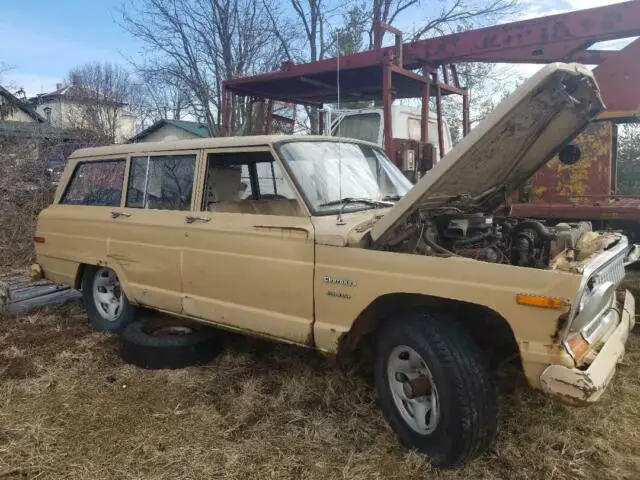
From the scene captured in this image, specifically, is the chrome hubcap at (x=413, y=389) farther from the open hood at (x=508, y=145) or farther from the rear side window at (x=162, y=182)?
the rear side window at (x=162, y=182)

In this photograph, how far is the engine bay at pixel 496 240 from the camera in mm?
3125

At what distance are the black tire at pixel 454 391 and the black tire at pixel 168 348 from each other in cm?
187

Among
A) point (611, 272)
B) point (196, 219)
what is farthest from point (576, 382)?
point (196, 219)

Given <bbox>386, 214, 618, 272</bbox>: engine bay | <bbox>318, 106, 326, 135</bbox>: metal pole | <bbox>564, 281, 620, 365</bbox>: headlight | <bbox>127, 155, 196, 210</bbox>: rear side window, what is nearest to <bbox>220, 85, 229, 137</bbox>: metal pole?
<bbox>318, 106, 326, 135</bbox>: metal pole

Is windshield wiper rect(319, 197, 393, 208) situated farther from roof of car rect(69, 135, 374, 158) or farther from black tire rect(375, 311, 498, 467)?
black tire rect(375, 311, 498, 467)

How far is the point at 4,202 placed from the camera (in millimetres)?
9797

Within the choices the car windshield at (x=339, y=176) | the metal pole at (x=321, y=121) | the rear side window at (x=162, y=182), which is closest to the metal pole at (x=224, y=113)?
the metal pole at (x=321, y=121)

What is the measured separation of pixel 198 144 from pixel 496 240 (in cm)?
231

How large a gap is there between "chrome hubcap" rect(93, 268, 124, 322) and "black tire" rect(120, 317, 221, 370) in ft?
2.27

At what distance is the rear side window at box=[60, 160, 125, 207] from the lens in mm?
4711

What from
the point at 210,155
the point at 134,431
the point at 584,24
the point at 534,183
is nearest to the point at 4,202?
the point at 210,155

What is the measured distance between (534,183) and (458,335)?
365 centimetres

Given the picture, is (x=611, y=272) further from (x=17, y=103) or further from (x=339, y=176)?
(x=17, y=103)

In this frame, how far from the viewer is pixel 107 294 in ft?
16.5
